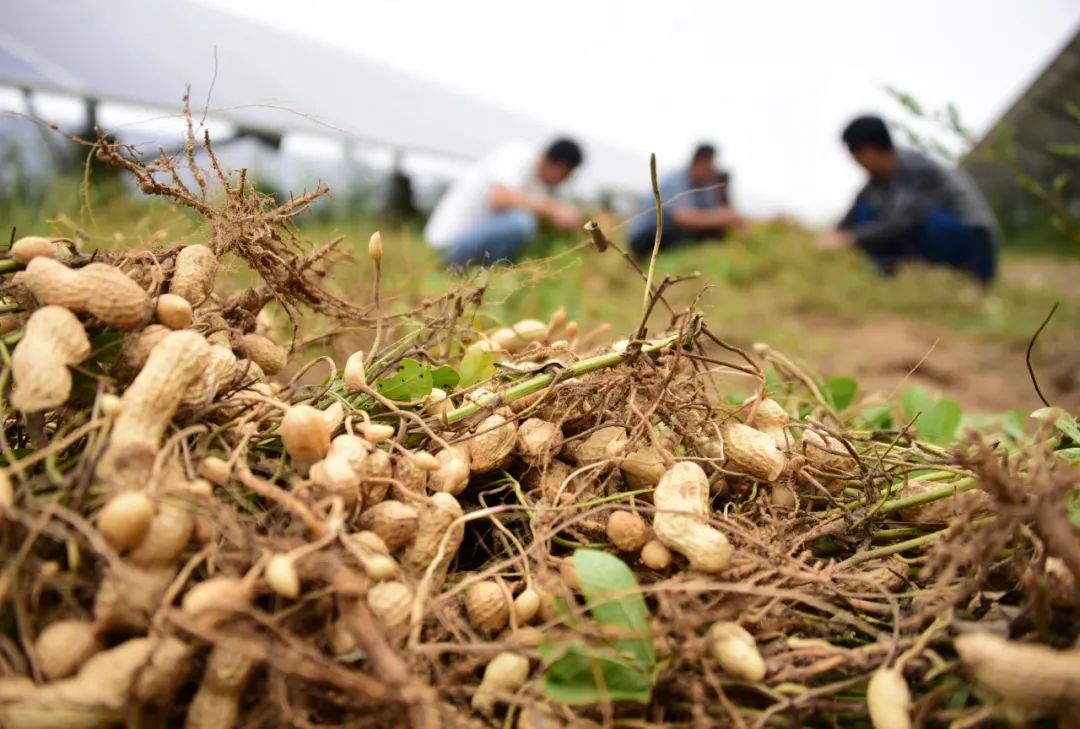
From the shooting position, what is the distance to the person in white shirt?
413 cm

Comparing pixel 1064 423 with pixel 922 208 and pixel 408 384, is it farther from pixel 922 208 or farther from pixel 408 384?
pixel 922 208

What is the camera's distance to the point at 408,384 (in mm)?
907

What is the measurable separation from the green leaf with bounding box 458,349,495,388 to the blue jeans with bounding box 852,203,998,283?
476 centimetres

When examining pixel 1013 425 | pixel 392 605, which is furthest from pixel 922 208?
pixel 392 605

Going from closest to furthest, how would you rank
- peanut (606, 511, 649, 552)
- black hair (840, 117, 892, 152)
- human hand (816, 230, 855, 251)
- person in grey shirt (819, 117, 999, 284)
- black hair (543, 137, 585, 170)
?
peanut (606, 511, 649, 552) → black hair (543, 137, 585, 170) → black hair (840, 117, 892, 152) → person in grey shirt (819, 117, 999, 284) → human hand (816, 230, 855, 251)

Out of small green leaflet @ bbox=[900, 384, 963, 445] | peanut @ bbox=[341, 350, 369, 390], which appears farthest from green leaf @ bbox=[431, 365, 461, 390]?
small green leaflet @ bbox=[900, 384, 963, 445]

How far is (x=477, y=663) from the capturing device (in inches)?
27.0

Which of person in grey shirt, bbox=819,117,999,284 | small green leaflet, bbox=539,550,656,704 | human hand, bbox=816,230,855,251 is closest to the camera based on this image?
small green leaflet, bbox=539,550,656,704

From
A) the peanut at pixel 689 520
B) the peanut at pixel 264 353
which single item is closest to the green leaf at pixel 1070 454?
the peanut at pixel 689 520

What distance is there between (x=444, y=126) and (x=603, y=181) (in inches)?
108

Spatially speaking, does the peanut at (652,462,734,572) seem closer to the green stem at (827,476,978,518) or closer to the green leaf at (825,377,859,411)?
the green stem at (827,476,978,518)

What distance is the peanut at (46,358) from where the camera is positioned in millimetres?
669

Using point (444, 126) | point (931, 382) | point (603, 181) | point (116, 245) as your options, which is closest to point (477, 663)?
point (116, 245)

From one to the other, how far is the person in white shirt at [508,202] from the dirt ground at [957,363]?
1.69 m
